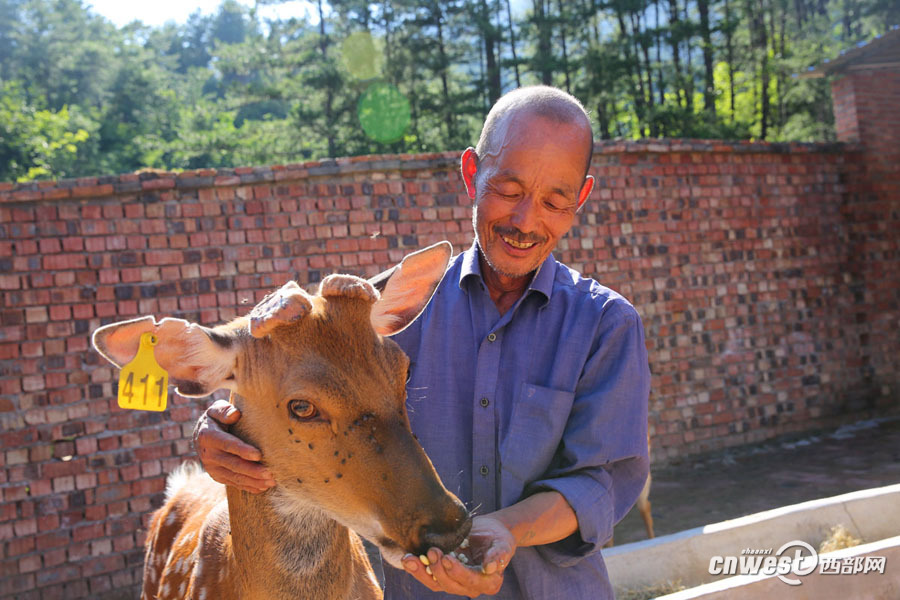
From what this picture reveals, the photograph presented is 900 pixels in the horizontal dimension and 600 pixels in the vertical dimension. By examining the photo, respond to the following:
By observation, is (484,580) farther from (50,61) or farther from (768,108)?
(50,61)

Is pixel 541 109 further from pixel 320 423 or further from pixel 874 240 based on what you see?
pixel 874 240

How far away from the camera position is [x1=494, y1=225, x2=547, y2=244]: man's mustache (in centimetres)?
223

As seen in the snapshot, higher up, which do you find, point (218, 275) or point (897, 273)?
point (218, 275)

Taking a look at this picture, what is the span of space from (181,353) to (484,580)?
1.13 meters

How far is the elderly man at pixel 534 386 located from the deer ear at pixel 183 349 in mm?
116

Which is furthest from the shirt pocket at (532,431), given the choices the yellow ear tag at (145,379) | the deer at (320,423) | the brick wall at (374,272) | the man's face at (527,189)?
the brick wall at (374,272)

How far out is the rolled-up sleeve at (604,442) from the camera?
6.57 ft

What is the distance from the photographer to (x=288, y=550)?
2299 millimetres

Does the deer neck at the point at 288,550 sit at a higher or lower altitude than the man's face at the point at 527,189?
lower

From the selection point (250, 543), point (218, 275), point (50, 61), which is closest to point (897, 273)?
point (218, 275)

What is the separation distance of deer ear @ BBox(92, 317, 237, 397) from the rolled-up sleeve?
99 cm

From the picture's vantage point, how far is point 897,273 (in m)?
10.8

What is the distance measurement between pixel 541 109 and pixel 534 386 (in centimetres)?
79

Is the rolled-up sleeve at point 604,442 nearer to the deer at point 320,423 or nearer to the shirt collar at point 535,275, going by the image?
the shirt collar at point 535,275
